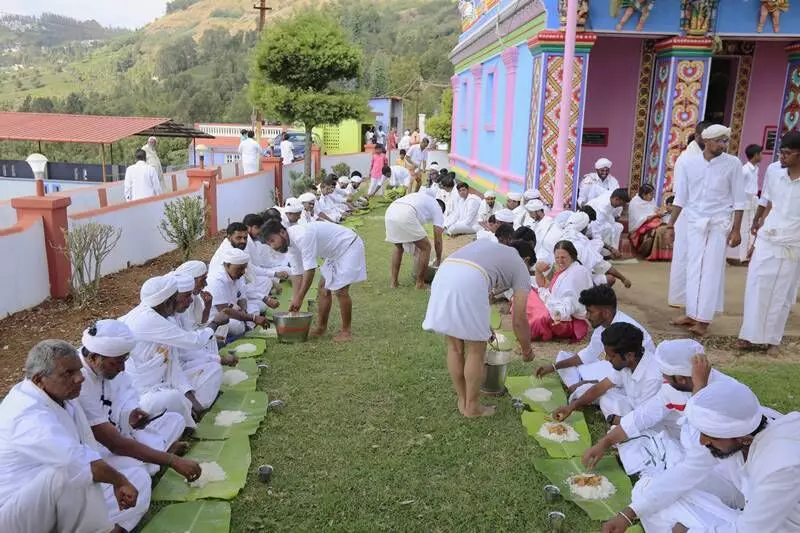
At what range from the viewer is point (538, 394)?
15.3 ft

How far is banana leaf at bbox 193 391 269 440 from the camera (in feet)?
13.1

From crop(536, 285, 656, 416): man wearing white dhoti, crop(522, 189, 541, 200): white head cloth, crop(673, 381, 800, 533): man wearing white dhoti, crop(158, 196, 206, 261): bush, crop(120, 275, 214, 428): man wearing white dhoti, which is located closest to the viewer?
crop(673, 381, 800, 533): man wearing white dhoti

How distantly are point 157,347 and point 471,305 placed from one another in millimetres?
2008

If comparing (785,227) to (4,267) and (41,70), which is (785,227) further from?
(41,70)

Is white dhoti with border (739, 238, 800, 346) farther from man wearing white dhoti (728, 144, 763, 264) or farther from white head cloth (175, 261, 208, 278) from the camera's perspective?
white head cloth (175, 261, 208, 278)

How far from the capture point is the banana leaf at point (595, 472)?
326cm

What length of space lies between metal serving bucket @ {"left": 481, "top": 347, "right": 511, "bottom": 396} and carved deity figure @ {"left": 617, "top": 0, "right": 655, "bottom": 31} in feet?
21.4

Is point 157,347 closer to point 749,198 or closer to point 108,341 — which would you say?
point 108,341

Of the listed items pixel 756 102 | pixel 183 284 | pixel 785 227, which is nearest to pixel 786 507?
pixel 183 284

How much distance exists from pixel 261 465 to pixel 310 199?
6.20 m

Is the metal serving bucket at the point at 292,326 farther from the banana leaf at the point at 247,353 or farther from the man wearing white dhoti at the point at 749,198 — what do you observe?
the man wearing white dhoti at the point at 749,198

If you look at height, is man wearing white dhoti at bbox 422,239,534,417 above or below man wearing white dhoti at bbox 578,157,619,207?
below

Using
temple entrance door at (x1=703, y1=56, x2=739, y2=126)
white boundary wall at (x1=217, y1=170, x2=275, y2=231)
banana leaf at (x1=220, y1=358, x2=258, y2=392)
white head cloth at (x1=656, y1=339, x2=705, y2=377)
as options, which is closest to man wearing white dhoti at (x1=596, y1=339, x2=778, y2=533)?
white head cloth at (x1=656, y1=339, x2=705, y2=377)

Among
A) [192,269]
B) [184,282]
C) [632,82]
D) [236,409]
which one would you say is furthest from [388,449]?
[632,82]
